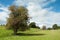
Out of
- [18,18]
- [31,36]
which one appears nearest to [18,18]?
[18,18]

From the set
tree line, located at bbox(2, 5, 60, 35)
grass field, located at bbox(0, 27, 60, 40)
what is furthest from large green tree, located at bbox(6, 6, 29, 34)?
grass field, located at bbox(0, 27, 60, 40)

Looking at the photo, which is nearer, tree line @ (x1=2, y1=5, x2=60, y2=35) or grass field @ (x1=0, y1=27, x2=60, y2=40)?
grass field @ (x1=0, y1=27, x2=60, y2=40)

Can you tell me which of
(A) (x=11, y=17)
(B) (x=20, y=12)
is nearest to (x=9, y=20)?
(A) (x=11, y=17)

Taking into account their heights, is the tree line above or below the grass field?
above

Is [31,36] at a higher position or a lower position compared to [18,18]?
lower

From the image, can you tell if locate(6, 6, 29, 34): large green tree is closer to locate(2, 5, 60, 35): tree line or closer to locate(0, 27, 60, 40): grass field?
locate(2, 5, 60, 35): tree line

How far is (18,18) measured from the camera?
54.2m

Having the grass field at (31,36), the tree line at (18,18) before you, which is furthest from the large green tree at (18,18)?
the grass field at (31,36)

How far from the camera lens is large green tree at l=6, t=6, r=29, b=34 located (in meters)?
53.9

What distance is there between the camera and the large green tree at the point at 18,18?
177ft

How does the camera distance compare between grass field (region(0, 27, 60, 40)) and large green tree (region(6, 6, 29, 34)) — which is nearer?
grass field (region(0, 27, 60, 40))

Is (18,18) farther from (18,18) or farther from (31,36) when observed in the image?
(31,36)

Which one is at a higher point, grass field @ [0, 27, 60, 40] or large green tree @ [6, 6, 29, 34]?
large green tree @ [6, 6, 29, 34]

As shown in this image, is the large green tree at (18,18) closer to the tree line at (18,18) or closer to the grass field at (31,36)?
the tree line at (18,18)
